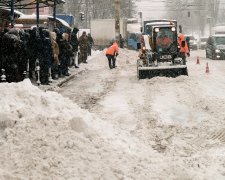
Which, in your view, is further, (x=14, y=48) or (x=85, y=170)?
(x=14, y=48)

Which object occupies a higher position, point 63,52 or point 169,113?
point 63,52

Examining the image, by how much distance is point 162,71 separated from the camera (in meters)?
21.0

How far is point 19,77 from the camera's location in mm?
15266

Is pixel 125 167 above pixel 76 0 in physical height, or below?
below

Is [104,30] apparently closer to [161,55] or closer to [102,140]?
[161,55]

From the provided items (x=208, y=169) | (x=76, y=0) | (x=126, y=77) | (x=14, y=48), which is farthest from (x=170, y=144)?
(x=76, y=0)

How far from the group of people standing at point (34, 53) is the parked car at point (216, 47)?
42.8 ft

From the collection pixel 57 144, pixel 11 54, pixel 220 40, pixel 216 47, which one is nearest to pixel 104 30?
pixel 220 40

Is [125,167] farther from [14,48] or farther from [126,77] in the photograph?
[126,77]

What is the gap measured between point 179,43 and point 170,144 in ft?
47.3

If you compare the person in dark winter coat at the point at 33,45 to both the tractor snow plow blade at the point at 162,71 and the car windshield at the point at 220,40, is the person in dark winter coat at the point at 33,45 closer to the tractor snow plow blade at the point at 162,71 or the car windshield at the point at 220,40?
the tractor snow plow blade at the point at 162,71

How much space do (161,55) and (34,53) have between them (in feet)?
20.7

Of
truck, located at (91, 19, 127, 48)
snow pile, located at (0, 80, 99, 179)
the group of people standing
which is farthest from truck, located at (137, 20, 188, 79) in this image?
truck, located at (91, 19, 127, 48)

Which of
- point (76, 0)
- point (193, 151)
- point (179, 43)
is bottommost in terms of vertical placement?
point (193, 151)
